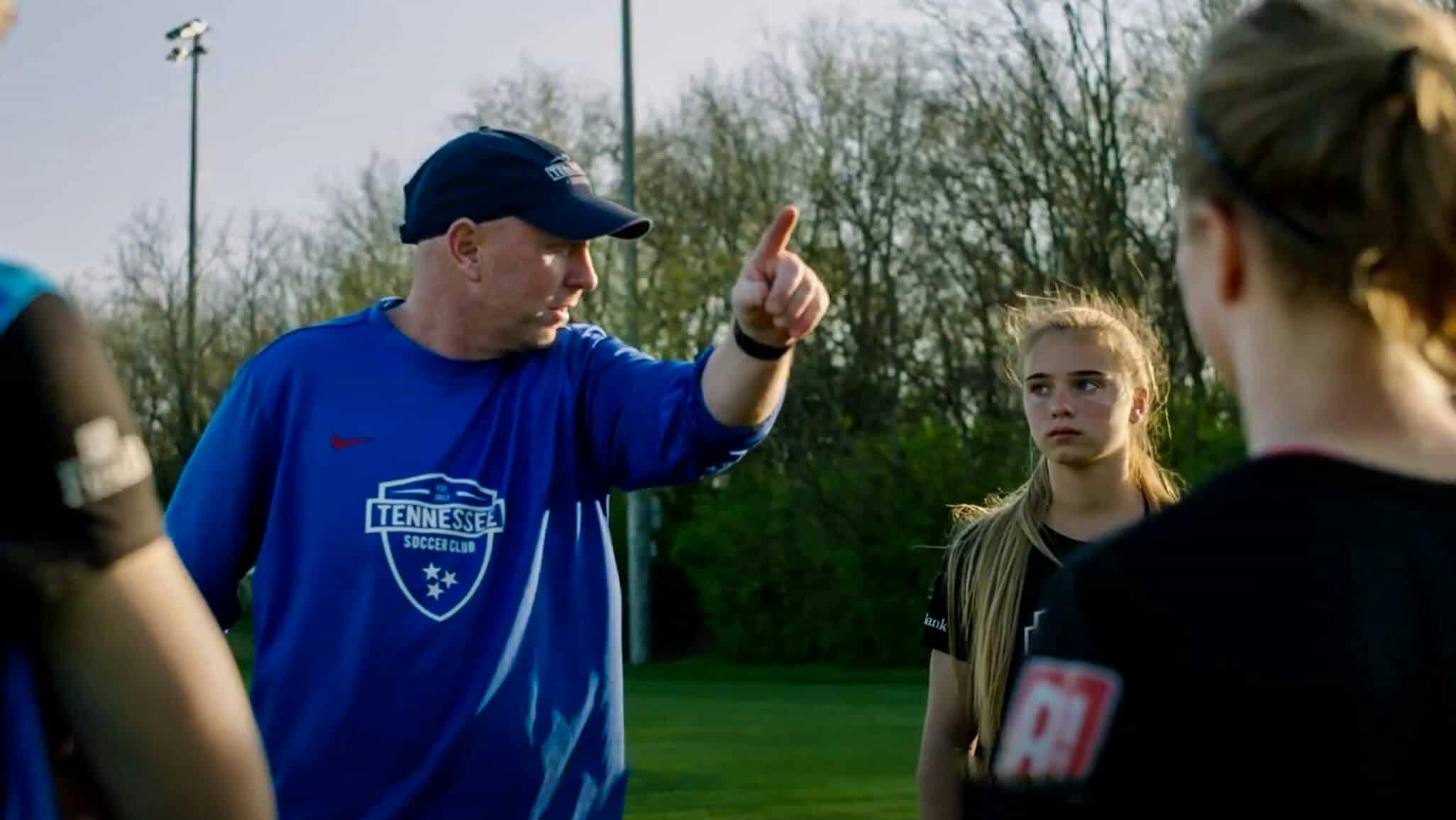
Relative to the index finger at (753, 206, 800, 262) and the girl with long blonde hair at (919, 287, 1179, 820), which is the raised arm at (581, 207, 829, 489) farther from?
the girl with long blonde hair at (919, 287, 1179, 820)

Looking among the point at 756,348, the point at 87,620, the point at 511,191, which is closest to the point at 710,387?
the point at 756,348

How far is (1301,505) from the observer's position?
176cm

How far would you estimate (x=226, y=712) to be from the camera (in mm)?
1891

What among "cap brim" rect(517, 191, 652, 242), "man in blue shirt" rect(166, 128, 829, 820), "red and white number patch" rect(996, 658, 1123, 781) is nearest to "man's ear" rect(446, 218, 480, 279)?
"man in blue shirt" rect(166, 128, 829, 820)

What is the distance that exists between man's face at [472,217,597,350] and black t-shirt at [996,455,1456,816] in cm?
250

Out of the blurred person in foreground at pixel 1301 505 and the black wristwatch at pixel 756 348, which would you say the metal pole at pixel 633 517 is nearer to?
the black wristwatch at pixel 756 348

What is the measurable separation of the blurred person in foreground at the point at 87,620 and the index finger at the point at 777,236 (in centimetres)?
186

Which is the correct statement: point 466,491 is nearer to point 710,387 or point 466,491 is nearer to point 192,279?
point 710,387

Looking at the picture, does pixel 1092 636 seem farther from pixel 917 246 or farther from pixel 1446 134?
pixel 917 246

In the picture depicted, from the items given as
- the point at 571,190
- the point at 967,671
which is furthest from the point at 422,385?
the point at 967,671

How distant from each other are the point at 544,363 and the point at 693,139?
3320 cm

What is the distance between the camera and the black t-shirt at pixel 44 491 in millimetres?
1775

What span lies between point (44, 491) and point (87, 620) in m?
0.12

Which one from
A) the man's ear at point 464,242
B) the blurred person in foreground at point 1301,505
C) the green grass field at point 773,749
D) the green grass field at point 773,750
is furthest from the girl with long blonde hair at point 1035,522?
the green grass field at point 773,750
